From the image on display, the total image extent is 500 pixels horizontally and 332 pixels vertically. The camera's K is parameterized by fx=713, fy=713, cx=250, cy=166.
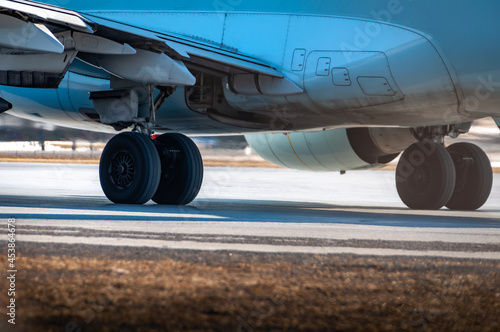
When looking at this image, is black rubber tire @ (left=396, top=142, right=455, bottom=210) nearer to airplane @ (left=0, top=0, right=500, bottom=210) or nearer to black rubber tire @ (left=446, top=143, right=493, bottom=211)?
airplane @ (left=0, top=0, right=500, bottom=210)

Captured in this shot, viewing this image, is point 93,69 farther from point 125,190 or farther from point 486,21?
point 486,21

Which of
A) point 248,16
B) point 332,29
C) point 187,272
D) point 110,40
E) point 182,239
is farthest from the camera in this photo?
point 248,16

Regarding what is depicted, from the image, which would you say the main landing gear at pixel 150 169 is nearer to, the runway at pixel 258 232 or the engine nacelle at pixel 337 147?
the runway at pixel 258 232

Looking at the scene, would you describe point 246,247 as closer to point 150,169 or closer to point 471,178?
point 150,169

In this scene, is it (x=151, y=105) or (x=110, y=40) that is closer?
(x=110, y=40)

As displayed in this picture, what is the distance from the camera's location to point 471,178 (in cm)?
1256

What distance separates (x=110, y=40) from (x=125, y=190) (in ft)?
7.21

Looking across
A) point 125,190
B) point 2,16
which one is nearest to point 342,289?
point 2,16

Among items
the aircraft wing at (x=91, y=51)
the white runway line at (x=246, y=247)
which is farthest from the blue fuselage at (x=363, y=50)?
the white runway line at (x=246, y=247)

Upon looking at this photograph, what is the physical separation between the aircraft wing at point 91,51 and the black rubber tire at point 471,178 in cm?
448

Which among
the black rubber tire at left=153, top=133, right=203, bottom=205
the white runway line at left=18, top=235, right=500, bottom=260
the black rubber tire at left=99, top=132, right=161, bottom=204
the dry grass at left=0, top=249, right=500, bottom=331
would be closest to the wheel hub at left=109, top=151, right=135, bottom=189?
the black rubber tire at left=99, top=132, right=161, bottom=204

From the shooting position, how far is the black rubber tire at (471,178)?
491 inches

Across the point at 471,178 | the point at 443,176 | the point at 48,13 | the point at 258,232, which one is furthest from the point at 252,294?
the point at 471,178

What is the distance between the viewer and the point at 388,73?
365 inches
